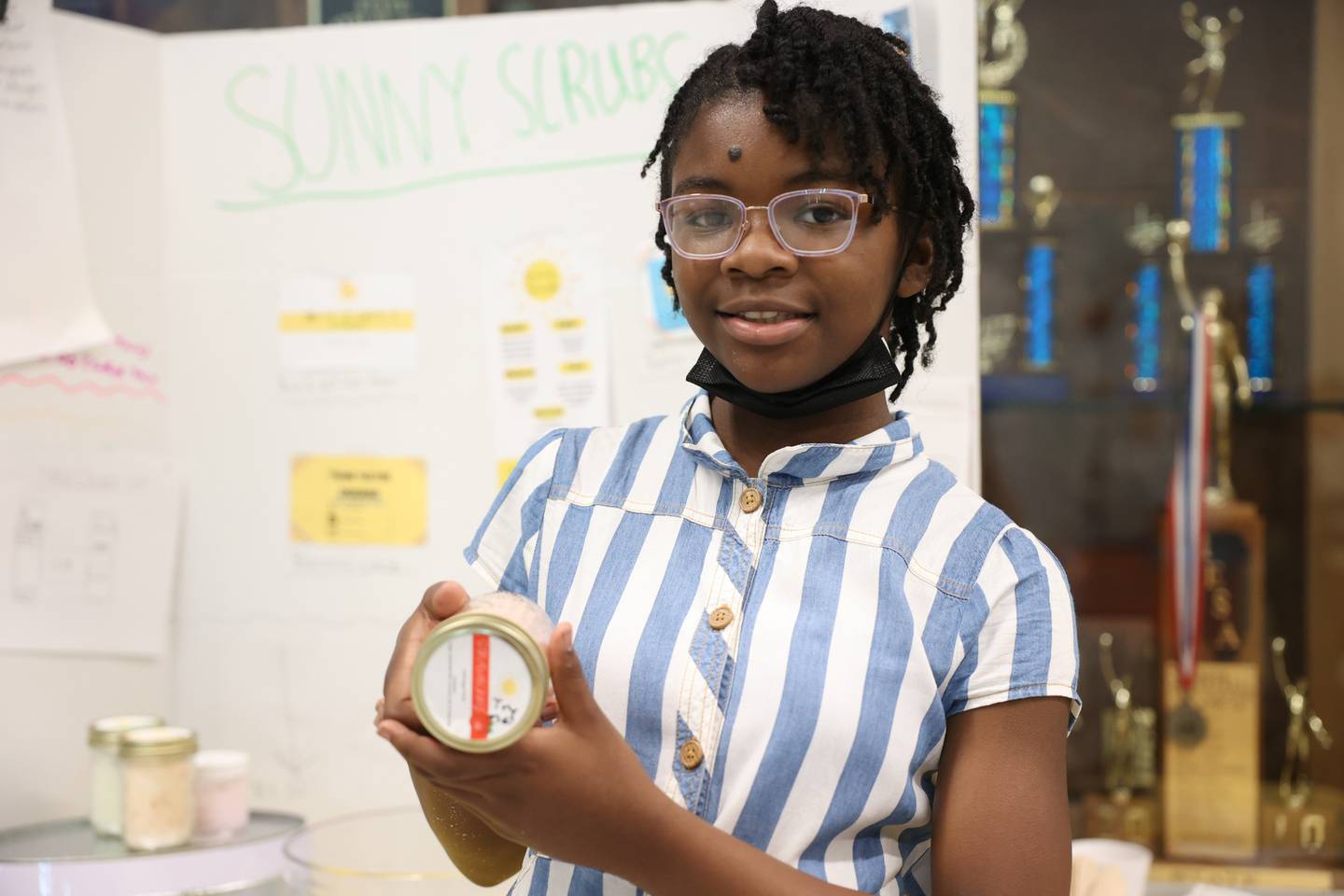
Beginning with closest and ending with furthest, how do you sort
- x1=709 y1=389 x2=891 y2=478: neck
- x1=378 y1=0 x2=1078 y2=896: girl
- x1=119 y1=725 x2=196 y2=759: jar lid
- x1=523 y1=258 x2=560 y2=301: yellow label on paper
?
1. x1=378 y1=0 x2=1078 y2=896: girl
2. x1=709 y1=389 x2=891 y2=478: neck
3. x1=119 y1=725 x2=196 y2=759: jar lid
4. x1=523 y1=258 x2=560 y2=301: yellow label on paper

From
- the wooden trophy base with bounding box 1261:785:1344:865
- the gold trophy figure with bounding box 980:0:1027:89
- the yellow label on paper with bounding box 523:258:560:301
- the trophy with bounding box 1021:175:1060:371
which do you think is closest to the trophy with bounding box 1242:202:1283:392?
the trophy with bounding box 1021:175:1060:371

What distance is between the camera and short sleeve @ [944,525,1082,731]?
710 mm

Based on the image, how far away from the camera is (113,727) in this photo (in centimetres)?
150

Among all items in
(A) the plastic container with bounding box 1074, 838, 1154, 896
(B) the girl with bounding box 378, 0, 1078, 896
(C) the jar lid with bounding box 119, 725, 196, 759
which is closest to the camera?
(B) the girl with bounding box 378, 0, 1078, 896

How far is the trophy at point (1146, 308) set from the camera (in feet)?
5.53

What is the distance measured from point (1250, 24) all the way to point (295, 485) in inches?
50.8

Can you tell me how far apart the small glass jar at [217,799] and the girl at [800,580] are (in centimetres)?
82

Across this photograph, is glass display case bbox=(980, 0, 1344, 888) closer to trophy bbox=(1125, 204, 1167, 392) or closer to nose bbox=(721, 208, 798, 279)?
trophy bbox=(1125, 204, 1167, 392)

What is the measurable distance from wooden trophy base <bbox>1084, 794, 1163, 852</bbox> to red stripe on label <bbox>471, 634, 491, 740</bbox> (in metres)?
1.22

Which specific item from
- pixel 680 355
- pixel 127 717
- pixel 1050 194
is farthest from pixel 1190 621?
pixel 127 717

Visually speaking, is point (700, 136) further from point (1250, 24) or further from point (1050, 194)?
point (1250, 24)

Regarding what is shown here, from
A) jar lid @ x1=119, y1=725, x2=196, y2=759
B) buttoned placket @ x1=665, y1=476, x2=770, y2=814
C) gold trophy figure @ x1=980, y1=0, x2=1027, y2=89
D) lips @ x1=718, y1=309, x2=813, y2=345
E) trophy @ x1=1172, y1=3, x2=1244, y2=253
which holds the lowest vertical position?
jar lid @ x1=119, y1=725, x2=196, y2=759

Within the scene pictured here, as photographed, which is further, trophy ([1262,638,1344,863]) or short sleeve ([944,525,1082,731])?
trophy ([1262,638,1344,863])

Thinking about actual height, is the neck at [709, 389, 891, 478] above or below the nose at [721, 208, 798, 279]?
below
